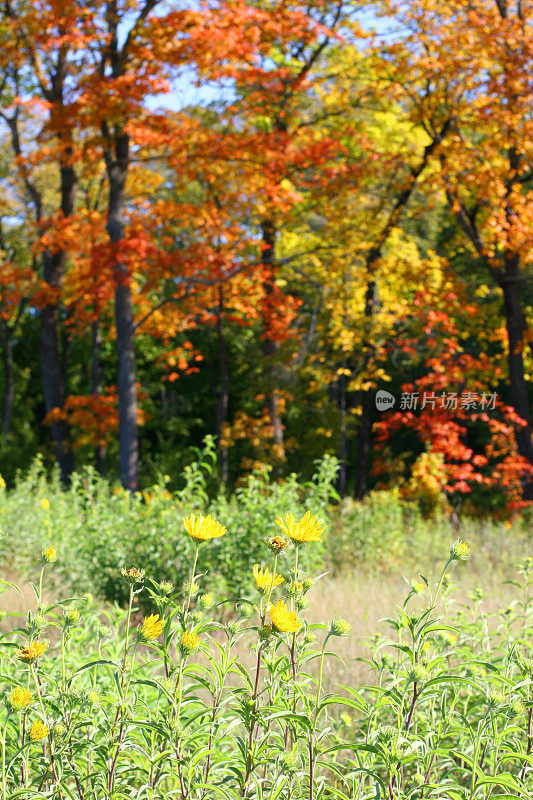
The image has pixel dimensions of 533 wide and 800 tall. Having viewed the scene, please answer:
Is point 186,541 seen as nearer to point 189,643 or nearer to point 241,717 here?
point 241,717

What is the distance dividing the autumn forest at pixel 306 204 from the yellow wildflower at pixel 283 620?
20.6ft

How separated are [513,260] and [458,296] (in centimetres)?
78

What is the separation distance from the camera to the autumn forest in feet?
25.6

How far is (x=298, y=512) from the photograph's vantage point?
5.19 meters

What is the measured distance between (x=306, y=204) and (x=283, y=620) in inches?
385

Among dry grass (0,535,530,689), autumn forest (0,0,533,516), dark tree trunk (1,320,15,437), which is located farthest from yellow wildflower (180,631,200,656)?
dark tree trunk (1,320,15,437)

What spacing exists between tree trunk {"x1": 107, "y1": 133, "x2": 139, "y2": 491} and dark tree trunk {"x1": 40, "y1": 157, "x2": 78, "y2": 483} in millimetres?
2128

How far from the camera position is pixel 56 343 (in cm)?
1118

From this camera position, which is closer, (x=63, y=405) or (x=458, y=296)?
(x=458, y=296)

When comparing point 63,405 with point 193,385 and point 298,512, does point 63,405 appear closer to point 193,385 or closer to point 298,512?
point 193,385

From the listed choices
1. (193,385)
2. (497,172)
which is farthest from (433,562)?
(193,385)

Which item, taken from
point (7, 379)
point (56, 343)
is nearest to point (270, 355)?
point (56, 343)

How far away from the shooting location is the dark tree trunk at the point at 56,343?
1078 cm

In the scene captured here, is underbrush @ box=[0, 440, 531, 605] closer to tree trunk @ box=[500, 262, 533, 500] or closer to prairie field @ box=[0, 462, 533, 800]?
prairie field @ box=[0, 462, 533, 800]
